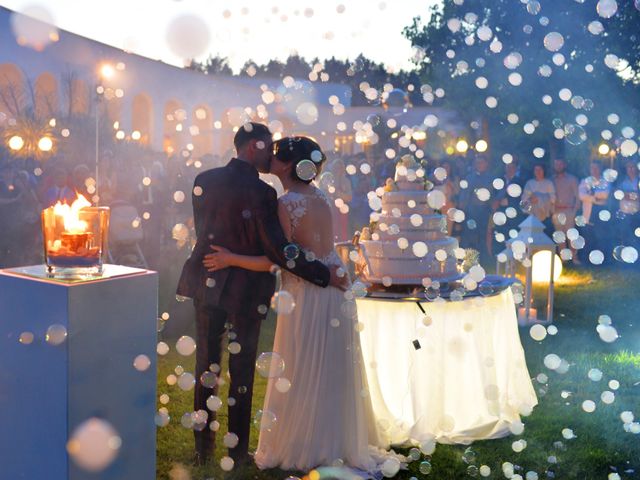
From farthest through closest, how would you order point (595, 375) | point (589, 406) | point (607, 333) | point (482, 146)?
point (482, 146), point (607, 333), point (595, 375), point (589, 406)

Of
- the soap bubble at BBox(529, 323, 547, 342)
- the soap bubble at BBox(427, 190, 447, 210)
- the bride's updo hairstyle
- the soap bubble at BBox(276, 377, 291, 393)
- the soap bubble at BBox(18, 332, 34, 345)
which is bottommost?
the soap bubble at BBox(529, 323, 547, 342)

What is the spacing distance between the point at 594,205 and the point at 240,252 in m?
11.4

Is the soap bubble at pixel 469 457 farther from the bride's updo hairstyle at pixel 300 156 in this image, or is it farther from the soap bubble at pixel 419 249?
the bride's updo hairstyle at pixel 300 156

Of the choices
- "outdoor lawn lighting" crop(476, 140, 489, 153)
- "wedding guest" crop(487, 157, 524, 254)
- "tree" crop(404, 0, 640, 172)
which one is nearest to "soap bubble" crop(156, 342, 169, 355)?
"wedding guest" crop(487, 157, 524, 254)

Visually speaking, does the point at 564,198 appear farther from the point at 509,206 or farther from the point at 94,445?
the point at 94,445

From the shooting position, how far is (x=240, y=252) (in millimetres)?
3678

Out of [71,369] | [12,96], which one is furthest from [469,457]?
[12,96]

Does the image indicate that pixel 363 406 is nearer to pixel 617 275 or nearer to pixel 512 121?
pixel 617 275

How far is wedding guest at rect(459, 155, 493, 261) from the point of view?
12359 mm

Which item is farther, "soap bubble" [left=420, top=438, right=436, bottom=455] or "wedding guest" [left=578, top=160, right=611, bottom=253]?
"wedding guest" [left=578, top=160, right=611, bottom=253]

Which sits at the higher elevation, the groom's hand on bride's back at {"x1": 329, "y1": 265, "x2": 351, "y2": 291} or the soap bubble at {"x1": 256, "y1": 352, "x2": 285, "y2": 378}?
the groom's hand on bride's back at {"x1": 329, "y1": 265, "x2": 351, "y2": 291}

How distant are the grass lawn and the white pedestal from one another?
3.93ft

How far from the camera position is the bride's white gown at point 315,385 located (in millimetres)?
3760

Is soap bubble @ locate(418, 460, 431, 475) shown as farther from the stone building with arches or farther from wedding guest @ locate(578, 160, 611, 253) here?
wedding guest @ locate(578, 160, 611, 253)
